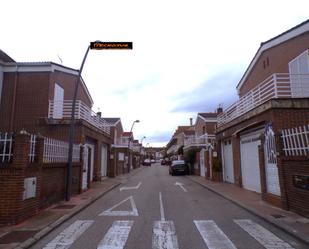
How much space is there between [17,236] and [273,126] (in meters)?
9.28

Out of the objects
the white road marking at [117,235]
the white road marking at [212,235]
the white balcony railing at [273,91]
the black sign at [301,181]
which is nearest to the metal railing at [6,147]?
the white road marking at [117,235]

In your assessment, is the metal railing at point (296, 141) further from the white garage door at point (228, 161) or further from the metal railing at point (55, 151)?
the white garage door at point (228, 161)

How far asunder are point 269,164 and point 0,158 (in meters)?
9.50

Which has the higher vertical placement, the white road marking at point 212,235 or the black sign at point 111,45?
the black sign at point 111,45

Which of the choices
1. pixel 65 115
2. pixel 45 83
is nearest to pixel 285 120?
pixel 65 115

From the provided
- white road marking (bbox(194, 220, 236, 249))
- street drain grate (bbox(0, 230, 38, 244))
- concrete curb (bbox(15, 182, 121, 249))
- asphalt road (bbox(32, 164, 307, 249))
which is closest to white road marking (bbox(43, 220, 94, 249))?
asphalt road (bbox(32, 164, 307, 249))

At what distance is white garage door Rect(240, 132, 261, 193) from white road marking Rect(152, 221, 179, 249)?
27.1 ft

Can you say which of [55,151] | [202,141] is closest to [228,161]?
[55,151]

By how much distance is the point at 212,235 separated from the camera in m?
7.22

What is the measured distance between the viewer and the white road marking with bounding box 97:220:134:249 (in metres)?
6.45

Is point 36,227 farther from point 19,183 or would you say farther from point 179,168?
point 179,168

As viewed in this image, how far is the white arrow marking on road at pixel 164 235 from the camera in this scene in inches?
251

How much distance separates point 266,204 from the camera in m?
11.6

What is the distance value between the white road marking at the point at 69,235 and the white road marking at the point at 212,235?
296 cm
